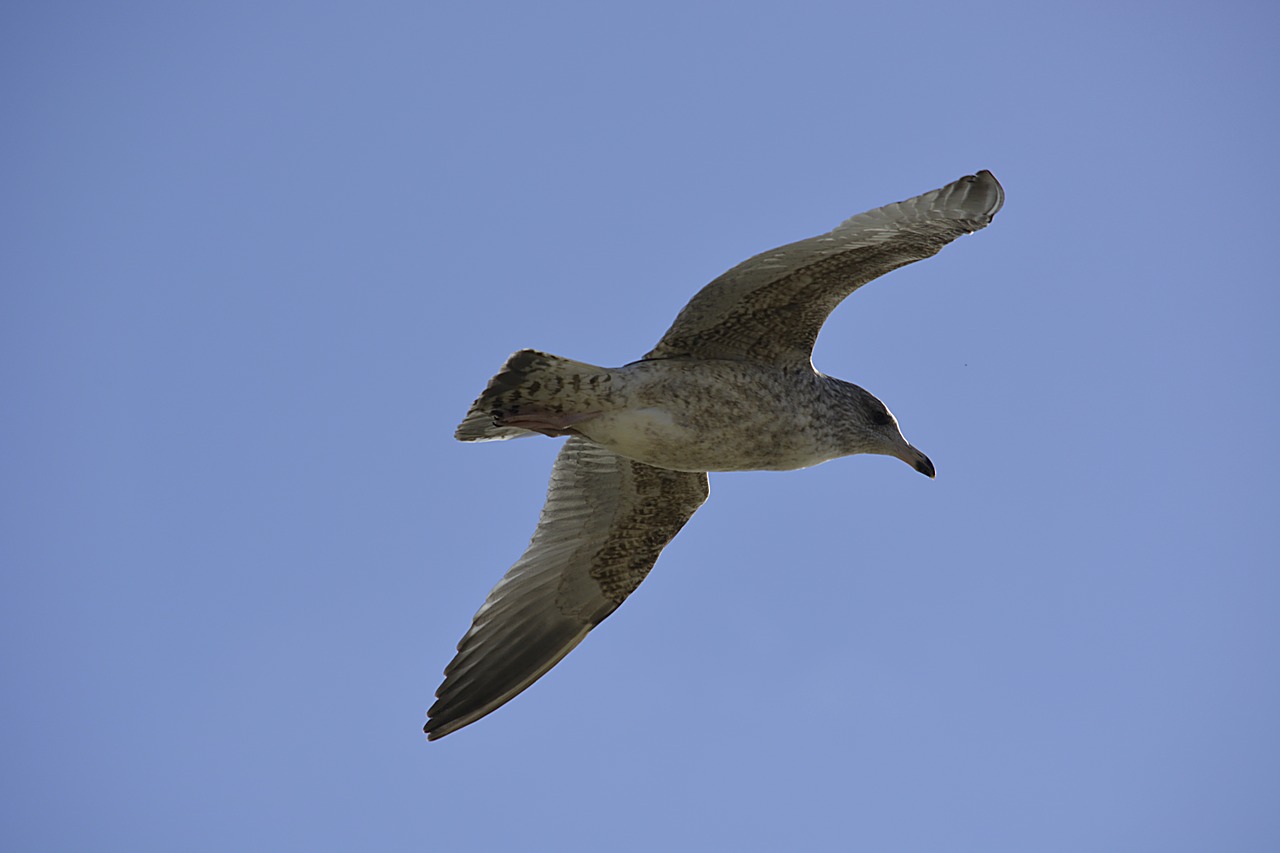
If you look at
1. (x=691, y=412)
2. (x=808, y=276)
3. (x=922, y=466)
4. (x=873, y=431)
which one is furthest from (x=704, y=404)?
(x=922, y=466)

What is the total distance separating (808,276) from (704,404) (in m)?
1.01

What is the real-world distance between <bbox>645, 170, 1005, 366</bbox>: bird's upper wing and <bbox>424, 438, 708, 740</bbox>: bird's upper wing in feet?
4.19

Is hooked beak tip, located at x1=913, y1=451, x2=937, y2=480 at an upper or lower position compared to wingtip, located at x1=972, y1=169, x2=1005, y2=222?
lower

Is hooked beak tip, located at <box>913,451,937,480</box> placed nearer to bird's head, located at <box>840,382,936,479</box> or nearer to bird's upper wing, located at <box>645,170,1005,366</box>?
bird's head, located at <box>840,382,936,479</box>

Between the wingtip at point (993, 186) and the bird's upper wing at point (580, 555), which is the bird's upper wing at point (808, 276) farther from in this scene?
the bird's upper wing at point (580, 555)

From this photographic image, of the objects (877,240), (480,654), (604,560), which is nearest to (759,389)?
(877,240)

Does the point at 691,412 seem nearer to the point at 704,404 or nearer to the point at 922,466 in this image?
the point at 704,404

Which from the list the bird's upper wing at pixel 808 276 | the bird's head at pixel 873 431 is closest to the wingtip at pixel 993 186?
the bird's upper wing at pixel 808 276

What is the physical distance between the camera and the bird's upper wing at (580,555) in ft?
30.8

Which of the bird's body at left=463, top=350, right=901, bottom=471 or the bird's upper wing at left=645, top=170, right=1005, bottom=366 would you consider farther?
the bird's body at left=463, top=350, right=901, bottom=471

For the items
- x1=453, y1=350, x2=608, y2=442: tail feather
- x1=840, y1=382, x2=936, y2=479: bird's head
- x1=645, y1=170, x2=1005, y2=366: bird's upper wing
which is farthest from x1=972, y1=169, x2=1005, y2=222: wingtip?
x1=453, y1=350, x2=608, y2=442: tail feather

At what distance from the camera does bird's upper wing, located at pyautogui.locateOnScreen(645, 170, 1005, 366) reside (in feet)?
26.5

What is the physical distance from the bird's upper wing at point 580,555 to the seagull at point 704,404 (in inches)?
0.6

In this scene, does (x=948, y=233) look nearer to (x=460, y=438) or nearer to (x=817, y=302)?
(x=817, y=302)
